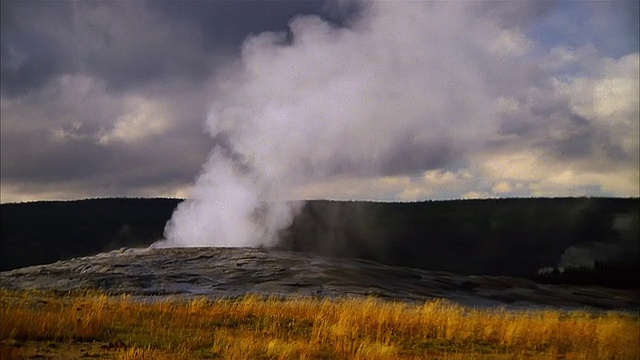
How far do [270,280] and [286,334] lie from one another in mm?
12555

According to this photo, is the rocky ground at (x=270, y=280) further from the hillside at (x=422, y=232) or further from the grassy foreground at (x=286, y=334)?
the hillside at (x=422, y=232)

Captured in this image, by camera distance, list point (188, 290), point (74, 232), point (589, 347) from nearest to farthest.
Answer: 1. point (589, 347)
2. point (188, 290)
3. point (74, 232)

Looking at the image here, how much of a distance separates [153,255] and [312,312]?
49.3 feet

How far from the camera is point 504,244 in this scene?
72.6m

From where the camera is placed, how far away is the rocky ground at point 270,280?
25250mm

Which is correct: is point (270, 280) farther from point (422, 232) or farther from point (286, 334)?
point (422, 232)

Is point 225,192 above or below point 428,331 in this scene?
above

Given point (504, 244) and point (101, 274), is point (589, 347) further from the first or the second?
point (504, 244)

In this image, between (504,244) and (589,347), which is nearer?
(589,347)

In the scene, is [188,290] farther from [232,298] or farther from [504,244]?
[504,244]

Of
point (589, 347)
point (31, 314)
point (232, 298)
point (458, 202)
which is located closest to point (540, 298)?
point (232, 298)

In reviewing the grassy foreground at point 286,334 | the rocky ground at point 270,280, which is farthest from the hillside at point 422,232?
the grassy foreground at point 286,334

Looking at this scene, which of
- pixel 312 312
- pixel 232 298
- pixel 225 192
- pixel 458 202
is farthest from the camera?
pixel 458 202

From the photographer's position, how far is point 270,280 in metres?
26.7
